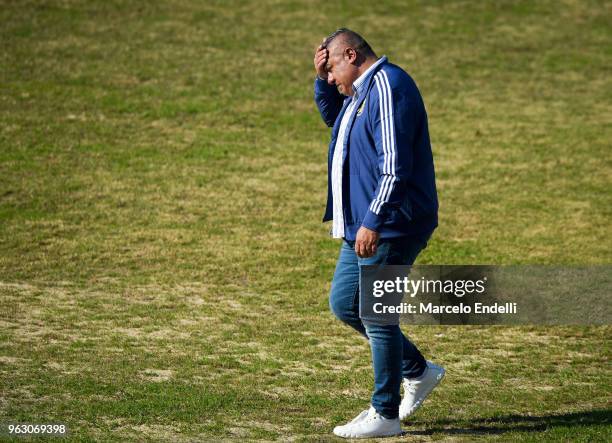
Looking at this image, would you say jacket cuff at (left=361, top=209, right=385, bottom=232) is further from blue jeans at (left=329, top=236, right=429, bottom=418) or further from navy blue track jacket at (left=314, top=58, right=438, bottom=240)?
blue jeans at (left=329, top=236, right=429, bottom=418)

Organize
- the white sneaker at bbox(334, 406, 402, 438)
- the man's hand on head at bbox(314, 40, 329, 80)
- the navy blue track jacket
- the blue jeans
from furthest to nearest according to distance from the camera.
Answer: the man's hand on head at bbox(314, 40, 329, 80) < the white sneaker at bbox(334, 406, 402, 438) < the blue jeans < the navy blue track jacket

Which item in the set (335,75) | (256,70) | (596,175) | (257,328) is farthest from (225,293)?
(256,70)

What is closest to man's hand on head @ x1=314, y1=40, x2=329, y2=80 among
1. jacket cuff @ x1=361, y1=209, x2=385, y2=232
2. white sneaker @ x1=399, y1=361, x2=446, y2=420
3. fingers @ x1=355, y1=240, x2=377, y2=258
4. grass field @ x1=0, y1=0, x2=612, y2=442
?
jacket cuff @ x1=361, y1=209, x2=385, y2=232

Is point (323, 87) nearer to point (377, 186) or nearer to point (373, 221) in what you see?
point (377, 186)

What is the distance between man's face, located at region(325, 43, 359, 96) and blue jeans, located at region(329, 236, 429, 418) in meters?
0.87

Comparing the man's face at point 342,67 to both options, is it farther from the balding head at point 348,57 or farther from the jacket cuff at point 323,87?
the jacket cuff at point 323,87

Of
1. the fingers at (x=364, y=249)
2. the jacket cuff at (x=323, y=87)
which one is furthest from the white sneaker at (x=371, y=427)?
the jacket cuff at (x=323, y=87)

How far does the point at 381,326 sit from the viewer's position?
5.54m

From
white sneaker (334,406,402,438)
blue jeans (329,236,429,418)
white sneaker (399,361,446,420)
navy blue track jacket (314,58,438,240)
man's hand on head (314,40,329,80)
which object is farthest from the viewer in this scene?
white sneaker (399,361,446,420)

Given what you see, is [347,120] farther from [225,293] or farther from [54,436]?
[225,293]

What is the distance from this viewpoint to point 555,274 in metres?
9.61

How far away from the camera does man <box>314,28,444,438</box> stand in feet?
17.7

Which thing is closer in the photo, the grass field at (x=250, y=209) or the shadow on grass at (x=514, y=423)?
the shadow on grass at (x=514, y=423)

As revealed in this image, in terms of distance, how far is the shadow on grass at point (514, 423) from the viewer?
19.3 feet
